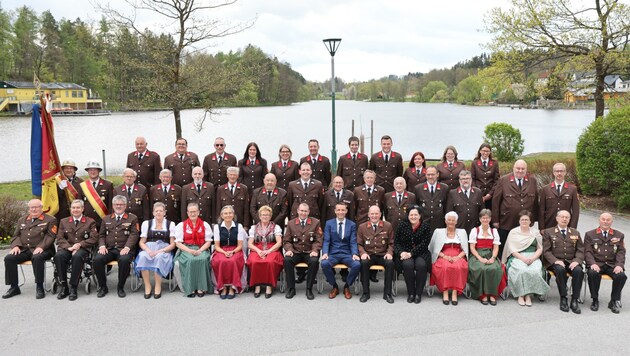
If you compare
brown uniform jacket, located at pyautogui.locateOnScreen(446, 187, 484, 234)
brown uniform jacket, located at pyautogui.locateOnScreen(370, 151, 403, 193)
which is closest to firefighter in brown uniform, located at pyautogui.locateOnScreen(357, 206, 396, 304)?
brown uniform jacket, located at pyautogui.locateOnScreen(446, 187, 484, 234)

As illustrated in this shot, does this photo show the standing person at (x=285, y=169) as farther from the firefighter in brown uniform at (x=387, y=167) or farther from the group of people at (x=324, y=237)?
the firefighter in brown uniform at (x=387, y=167)

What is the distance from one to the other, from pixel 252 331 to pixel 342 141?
31.9 m

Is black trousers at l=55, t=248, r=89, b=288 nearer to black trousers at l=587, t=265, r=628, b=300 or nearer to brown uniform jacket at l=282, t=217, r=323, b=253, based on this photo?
brown uniform jacket at l=282, t=217, r=323, b=253

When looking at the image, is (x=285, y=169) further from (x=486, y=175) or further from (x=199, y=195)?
(x=486, y=175)

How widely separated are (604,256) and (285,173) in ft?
15.5

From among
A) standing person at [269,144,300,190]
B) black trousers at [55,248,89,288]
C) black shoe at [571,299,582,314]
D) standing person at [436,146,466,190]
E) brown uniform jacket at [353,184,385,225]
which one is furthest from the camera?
standing person at [269,144,300,190]

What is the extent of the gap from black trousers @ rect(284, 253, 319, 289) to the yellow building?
63.0 meters

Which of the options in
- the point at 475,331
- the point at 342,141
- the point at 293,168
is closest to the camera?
the point at 475,331

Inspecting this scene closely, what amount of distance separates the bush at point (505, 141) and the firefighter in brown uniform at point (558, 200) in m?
12.4

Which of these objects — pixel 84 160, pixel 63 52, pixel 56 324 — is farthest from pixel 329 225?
pixel 63 52

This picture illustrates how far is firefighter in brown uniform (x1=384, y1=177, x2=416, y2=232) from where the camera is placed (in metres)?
7.49

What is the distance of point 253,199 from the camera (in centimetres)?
770

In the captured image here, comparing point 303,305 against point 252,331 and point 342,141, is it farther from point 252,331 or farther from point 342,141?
point 342,141

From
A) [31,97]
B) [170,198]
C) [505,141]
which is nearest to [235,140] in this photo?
[505,141]
